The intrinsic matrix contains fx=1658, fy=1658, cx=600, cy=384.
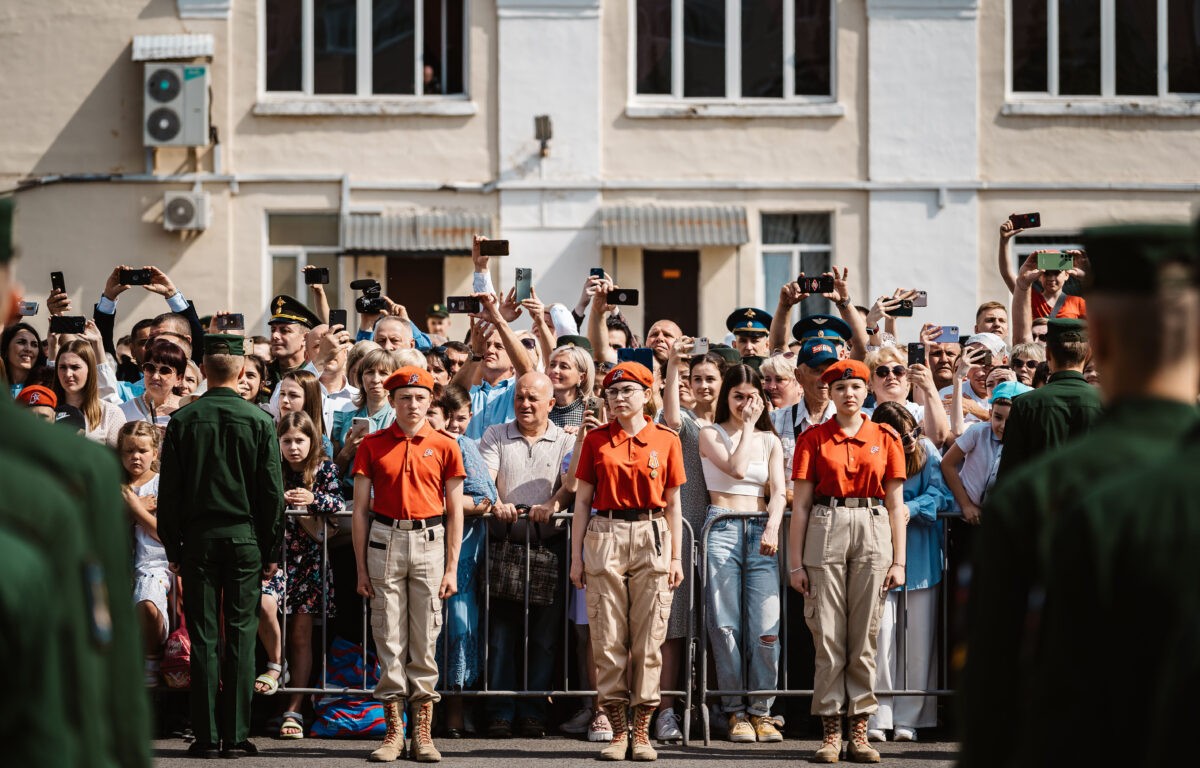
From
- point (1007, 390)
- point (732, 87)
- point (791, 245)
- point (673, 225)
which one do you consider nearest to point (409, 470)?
point (1007, 390)

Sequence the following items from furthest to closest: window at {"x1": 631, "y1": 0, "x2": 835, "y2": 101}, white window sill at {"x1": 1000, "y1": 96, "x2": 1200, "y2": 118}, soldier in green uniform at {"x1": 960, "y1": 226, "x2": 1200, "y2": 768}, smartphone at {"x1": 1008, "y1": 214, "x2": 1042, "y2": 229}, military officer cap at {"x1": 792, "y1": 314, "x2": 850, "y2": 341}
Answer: window at {"x1": 631, "y1": 0, "x2": 835, "y2": 101}
white window sill at {"x1": 1000, "y1": 96, "x2": 1200, "y2": 118}
smartphone at {"x1": 1008, "y1": 214, "x2": 1042, "y2": 229}
military officer cap at {"x1": 792, "y1": 314, "x2": 850, "y2": 341}
soldier in green uniform at {"x1": 960, "y1": 226, "x2": 1200, "y2": 768}

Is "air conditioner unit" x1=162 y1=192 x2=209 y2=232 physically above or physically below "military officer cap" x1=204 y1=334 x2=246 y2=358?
above

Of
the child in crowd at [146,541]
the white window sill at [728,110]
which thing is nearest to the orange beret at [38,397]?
the child in crowd at [146,541]

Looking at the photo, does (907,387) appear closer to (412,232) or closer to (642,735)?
(642,735)

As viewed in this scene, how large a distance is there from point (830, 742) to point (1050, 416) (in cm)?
207

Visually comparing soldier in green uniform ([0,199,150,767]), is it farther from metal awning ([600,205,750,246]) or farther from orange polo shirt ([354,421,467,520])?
metal awning ([600,205,750,246])

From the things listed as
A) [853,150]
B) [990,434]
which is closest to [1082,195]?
[853,150]

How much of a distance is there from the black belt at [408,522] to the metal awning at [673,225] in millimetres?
10475

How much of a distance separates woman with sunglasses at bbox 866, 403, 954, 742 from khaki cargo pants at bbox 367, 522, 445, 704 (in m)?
2.59

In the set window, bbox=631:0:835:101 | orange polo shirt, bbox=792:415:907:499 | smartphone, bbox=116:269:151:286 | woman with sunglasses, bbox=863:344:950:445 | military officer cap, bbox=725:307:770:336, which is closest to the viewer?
orange polo shirt, bbox=792:415:907:499

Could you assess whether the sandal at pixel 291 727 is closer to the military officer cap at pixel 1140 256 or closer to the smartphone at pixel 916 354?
the smartphone at pixel 916 354

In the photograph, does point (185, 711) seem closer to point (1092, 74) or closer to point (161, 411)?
point (161, 411)

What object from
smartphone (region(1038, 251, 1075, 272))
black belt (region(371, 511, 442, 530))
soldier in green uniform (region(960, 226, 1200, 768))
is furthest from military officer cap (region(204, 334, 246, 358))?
smartphone (region(1038, 251, 1075, 272))

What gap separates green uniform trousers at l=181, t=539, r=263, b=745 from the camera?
848 cm
